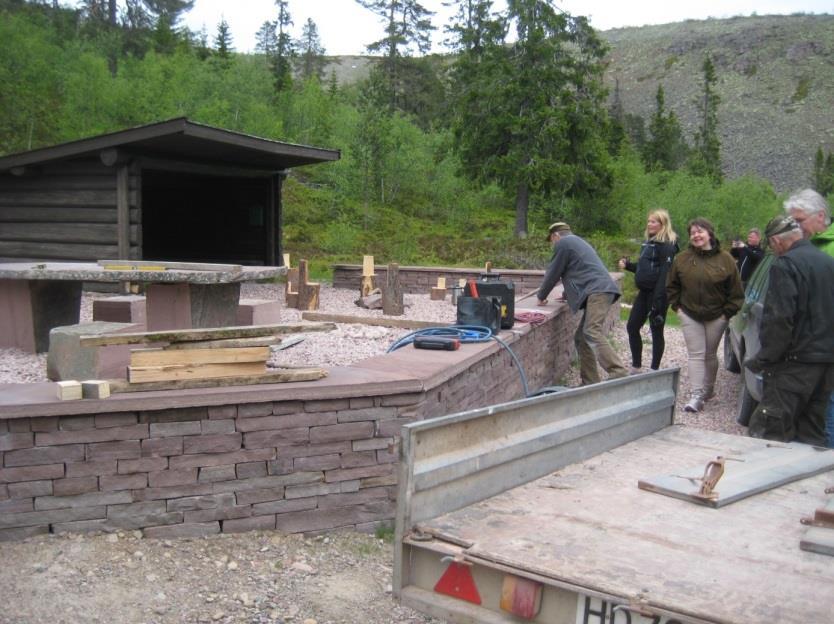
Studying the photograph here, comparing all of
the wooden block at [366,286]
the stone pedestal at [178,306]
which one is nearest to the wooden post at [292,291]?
the wooden block at [366,286]

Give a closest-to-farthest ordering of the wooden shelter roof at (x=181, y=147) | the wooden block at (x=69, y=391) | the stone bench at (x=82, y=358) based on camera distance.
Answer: the wooden block at (x=69, y=391) < the stone bench at (x=82, y=358) < the wooden shelter roof at (x=181, y=147)

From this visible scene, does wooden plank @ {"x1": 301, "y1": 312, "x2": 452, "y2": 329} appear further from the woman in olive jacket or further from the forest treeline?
the forest treeline

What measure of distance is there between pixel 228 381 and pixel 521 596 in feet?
8.84

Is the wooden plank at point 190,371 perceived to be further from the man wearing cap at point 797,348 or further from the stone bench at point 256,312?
the stone bench at point 256,312

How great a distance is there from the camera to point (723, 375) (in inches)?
369

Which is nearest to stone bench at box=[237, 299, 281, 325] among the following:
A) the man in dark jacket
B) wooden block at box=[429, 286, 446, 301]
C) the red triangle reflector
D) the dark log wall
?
the dark log wall

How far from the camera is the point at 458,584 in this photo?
2.38 metres

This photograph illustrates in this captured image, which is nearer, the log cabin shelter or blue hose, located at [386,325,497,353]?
blue hose, located at [386,325,497,353]

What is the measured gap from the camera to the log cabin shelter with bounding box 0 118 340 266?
11.4 meters

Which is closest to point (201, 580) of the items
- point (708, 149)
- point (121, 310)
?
point (121, 310)

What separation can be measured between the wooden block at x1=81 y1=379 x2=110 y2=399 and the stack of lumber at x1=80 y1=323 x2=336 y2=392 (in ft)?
0.57

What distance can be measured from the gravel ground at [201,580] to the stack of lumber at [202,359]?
32.9 inches

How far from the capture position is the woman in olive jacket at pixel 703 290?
23.9ft

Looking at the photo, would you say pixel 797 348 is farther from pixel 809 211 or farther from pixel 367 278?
pixel 367 278
